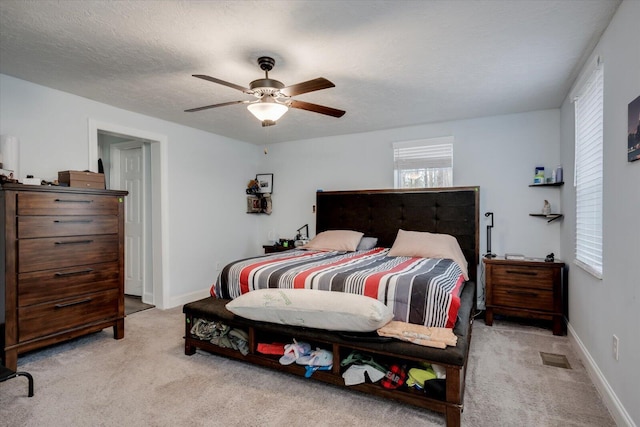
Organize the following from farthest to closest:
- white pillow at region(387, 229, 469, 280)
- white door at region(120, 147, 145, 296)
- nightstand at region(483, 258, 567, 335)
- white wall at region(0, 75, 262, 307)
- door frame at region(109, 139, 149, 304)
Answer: white door at region(120, 147, 145, 296) → door frame at region(109, 139, 149, 304) → white pillow at region(387, 229, 469, 280) → nightstand at region(483, 258, 567, 335) → white wall at region(0, 75, 262, 307)

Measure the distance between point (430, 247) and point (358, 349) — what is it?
5.83 ft

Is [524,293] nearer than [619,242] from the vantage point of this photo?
No

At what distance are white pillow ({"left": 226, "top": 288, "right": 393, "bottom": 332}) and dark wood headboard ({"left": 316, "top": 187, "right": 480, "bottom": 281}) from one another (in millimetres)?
2182

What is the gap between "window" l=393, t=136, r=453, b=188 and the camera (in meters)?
4.15

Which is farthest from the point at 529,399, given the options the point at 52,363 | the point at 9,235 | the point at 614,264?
the point at 9,235

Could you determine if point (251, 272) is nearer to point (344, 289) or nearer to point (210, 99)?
point (344, 289)

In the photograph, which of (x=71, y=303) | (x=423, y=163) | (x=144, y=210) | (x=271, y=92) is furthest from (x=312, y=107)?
(x=144, y=210)

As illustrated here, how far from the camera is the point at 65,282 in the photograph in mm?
2730

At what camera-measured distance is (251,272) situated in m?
2.69

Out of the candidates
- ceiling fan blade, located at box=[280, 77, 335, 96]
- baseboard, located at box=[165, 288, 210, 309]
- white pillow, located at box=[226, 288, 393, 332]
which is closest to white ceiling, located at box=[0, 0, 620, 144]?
ceiling fan blade, located at box=[280, 77, 335, 96]

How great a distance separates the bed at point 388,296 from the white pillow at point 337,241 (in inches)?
4.5

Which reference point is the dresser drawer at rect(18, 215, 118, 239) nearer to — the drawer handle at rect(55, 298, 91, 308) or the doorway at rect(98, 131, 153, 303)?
the drawer handle at rect(55, 298, 91, 308)

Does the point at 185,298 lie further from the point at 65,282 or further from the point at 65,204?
the point at 65,204

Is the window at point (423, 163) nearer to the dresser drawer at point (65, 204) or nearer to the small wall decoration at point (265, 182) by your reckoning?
the small wall decoration at point (265, 182)
